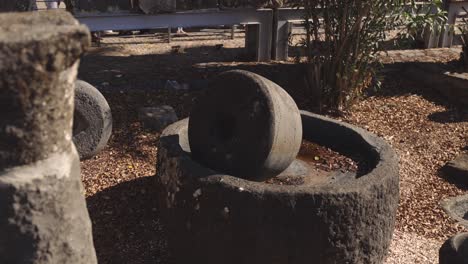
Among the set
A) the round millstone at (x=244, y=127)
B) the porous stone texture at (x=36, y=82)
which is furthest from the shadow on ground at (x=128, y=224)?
the porous stone texture at (x=36, y=82)

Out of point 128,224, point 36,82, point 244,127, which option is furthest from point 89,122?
point 36,82

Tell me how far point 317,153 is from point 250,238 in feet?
4.95

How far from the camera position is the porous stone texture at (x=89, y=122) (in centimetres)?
521

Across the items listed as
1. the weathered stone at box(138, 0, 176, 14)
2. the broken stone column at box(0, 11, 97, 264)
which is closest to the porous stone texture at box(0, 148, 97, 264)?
the broken stone column at box(0, 11, 97, 264)

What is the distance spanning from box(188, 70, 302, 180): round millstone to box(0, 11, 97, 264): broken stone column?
206cm

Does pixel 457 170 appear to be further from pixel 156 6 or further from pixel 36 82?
pixel 36 82

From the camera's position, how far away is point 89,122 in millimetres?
5211

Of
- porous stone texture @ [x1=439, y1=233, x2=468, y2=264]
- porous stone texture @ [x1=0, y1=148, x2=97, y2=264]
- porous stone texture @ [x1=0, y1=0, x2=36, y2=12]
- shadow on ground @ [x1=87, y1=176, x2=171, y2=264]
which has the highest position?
porous stone texture @ [x1=0, y1=0, x2=36, y2=12]

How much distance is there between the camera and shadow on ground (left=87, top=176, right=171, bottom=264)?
13.1 feet

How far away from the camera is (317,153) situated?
15.0 feet

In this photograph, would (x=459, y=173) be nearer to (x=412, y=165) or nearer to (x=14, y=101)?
(x=412, y=165)

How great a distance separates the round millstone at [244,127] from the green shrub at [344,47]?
288 cm

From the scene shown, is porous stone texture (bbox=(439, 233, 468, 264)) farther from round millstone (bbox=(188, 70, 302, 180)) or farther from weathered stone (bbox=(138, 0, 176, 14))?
weathered stone (bbox=(138, 0, 176, 14))

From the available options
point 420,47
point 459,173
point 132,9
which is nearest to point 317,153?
point 459,173
